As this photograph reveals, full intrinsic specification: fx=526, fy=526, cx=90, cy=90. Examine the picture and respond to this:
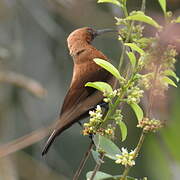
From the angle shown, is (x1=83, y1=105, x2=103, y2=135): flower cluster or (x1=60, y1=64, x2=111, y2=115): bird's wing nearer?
(x1=83, y1=105, x2=103, y2=135): flower cluster

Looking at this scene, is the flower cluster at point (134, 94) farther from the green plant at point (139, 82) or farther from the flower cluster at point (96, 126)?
the flower cluster at point (96, 126)

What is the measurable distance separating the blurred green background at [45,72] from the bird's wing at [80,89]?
55.9 inches

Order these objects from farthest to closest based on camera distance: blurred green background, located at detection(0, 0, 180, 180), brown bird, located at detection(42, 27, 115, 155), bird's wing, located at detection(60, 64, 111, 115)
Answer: blurred green background, located at detection(0, 0, 180, 180) → bird's wing, located at detection(60, 64, 111, 115) → brown bird, located at detection(42, 27, 115, 155)

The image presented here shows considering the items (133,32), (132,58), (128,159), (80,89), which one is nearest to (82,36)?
(80,89)

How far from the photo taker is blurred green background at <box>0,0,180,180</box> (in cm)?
494

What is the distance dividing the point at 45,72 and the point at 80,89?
10.3 ft

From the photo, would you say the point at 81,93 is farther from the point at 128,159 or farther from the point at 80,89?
the point at 128,159

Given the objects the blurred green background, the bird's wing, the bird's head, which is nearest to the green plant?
the bird's wing

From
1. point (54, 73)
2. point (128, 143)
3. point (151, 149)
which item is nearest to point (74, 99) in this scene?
Answer: point (151, 149)

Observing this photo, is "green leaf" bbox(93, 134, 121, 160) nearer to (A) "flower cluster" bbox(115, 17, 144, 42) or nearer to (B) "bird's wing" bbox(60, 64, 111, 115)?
(A) "flower cluster" bbox(115, 17, 144, 42)

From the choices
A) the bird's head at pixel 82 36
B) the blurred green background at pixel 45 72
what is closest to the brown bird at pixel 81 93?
the bird's head at pixel 82 36

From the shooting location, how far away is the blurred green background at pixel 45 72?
4.94m

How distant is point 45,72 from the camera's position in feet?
19.4

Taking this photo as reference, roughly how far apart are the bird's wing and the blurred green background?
1419mm
